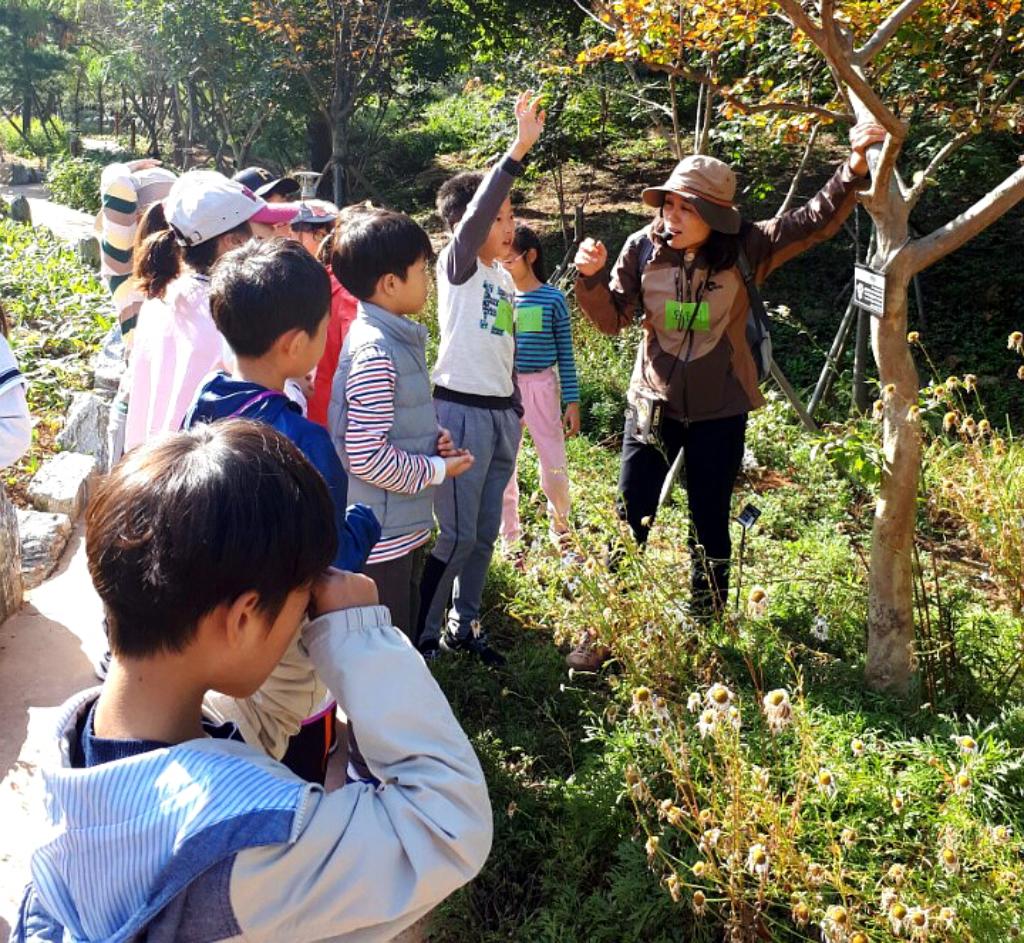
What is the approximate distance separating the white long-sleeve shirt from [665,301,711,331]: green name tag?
2.02 meters

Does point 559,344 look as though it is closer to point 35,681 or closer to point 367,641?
point 35,681

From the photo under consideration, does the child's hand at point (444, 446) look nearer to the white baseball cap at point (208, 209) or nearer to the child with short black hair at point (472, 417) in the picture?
the child with short black hair at point (472, 417)

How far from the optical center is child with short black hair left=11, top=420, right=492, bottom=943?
106 cm

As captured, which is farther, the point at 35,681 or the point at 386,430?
the point at 35,681

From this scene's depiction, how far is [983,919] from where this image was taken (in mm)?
2014

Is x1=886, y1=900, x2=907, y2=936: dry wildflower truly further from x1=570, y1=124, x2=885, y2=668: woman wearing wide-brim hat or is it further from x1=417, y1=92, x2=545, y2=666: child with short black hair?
x1=417, y1=92, x2=545, y2=666: child with short black hair

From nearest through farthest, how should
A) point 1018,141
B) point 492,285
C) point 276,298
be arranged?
point 276,298, point 492,285, point 1018,141

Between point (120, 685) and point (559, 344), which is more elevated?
point (559, 344)

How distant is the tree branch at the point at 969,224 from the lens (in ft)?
8.65

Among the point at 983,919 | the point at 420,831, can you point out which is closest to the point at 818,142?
the point at 983,919

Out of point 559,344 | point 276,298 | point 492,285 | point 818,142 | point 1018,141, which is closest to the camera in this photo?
point 276,298

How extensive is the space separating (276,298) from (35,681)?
7.74 ft

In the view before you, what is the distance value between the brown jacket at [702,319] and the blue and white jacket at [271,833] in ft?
7.97

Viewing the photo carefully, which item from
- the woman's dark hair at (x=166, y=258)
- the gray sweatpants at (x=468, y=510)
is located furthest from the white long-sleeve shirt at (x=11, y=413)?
the gray sweatpants at (x=468, y=510)
